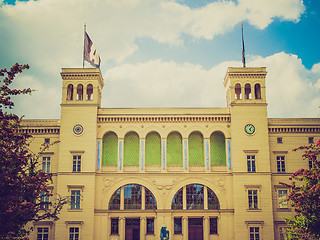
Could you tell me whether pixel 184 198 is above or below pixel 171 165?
below

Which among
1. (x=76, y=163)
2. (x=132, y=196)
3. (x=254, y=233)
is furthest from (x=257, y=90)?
(x=76, y=163)

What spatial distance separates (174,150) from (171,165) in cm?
216

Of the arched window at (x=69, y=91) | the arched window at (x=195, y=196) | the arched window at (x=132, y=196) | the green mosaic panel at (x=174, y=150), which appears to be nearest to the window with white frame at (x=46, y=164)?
the arched window at (x=69, y=91)

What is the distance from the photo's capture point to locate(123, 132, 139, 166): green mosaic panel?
45.9m

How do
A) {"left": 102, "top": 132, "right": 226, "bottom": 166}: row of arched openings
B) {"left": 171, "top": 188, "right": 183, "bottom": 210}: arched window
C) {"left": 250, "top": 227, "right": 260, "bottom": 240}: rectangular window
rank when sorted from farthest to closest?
{"left": 102, "top": 132, "right": 226, "bottom": 166}: row of arched openings < {"left": 171, "top": 188, "right": 183, "bottom": 210}: arched window < {"left": 250, "top": 227, "right": 260, "bottom": 240}: rectangular window

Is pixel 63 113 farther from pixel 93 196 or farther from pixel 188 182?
pixel 188 182

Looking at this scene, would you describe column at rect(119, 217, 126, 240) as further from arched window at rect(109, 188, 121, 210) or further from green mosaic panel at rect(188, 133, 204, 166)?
green mosaic panel at rect(188, 133, 204, 166)

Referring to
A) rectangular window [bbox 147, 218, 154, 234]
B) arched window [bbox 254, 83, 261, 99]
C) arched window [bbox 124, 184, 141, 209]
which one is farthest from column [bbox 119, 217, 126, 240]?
arched window [bbox 254, 83, 261, 99]

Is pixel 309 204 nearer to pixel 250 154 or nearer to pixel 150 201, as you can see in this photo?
pixel 250 154

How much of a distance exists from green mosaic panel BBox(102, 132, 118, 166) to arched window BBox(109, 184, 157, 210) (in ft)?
11.8

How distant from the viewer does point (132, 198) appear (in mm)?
44375

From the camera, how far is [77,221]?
42531mm

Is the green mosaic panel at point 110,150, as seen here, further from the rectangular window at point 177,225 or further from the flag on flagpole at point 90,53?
the rectangular window at point 177,225

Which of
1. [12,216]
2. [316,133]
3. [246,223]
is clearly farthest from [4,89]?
[316,133]
